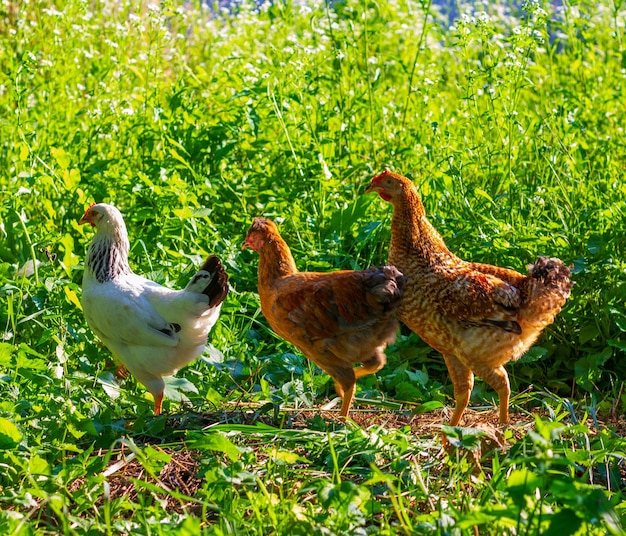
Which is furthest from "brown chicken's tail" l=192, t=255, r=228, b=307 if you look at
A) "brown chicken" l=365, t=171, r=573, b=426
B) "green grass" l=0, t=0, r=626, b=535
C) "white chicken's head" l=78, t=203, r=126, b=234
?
"brown chicken" l=365, t=171, r=573, b=426

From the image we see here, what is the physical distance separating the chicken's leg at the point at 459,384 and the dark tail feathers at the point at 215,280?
3.67 feet

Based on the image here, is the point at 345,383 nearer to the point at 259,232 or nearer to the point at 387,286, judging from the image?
the point at 387,286

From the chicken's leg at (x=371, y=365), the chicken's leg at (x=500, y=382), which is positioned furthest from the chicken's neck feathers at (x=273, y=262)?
the chicken's leg at (x=500, y=382)

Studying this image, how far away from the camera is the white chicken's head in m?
4.61

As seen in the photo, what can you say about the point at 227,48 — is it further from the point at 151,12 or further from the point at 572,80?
the point at 572,80

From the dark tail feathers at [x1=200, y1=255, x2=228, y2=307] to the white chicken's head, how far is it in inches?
26.6

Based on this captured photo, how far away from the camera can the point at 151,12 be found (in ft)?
19.7

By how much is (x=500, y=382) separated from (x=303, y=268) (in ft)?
5.36

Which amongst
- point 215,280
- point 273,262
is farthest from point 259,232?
point 215,280

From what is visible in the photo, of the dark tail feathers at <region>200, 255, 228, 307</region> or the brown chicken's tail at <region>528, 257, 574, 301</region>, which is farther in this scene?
the dark tail feathers at <region>200, 255, 228, 307</region>

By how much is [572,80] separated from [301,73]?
108 inches

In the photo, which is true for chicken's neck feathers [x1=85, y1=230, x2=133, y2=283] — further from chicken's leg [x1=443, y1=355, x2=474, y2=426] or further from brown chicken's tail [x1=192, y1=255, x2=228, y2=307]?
chicken's leg [x1=443, y1=355, x2=474, y2=426]

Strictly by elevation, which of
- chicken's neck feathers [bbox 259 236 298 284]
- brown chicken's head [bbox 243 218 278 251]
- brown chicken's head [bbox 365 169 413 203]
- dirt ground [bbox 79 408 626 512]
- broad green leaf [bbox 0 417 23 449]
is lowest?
dirt ground [bbox 79 408 626 512]

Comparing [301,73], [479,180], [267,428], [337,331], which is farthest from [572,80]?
[267,428]
